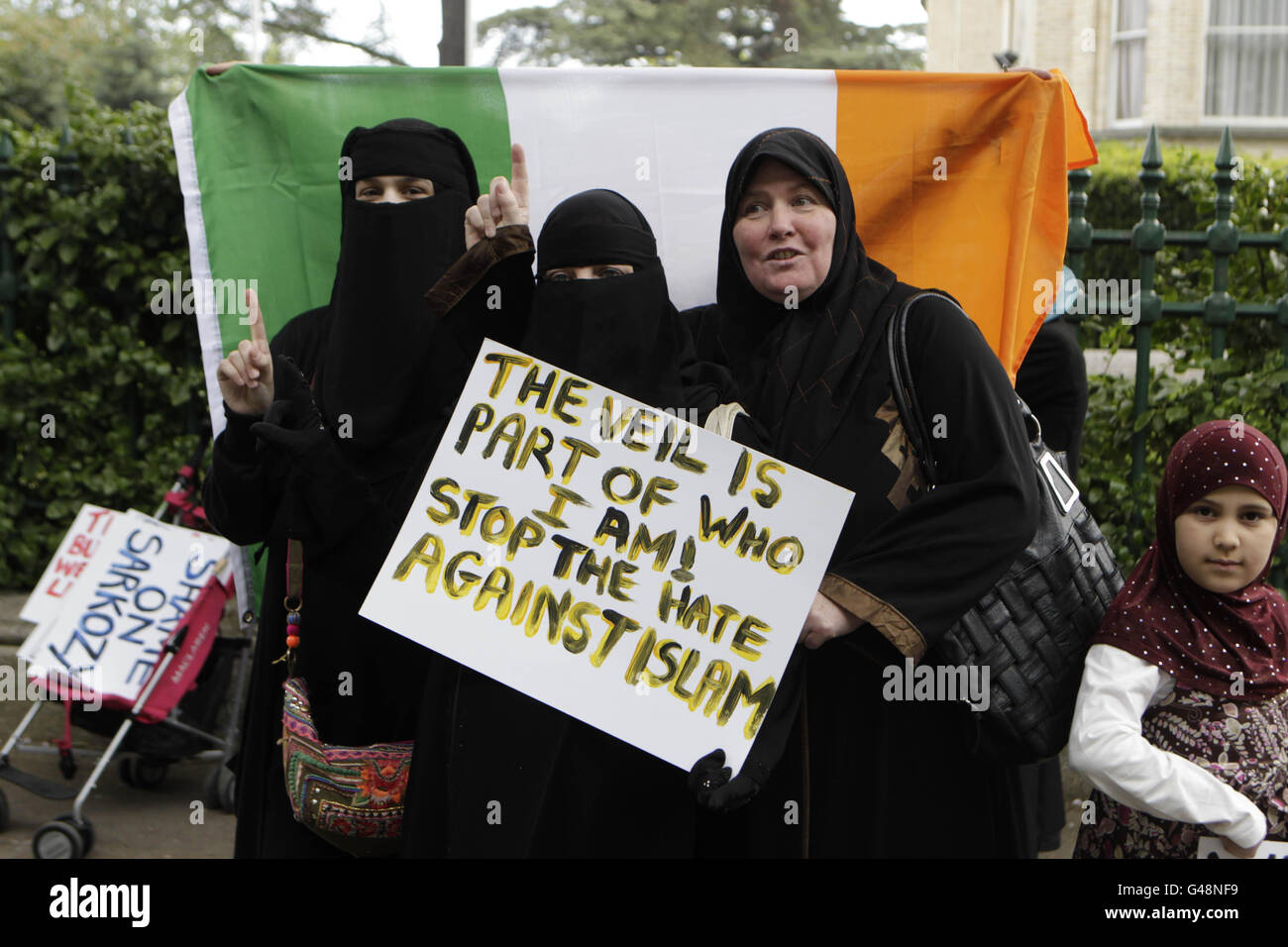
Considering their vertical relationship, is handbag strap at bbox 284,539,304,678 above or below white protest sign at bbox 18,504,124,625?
above

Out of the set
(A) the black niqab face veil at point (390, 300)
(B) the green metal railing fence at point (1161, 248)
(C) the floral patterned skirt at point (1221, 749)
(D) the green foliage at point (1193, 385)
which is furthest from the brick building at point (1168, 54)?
(C) the floral patterned skirt at point (1221, 749)

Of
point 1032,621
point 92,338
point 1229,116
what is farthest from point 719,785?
point 1229,116

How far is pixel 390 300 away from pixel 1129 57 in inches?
501

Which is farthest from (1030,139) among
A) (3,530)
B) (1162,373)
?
(3,530)

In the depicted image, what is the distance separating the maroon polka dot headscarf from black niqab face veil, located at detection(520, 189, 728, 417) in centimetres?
85

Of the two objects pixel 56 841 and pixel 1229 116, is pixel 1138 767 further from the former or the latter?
pixel 1229 116

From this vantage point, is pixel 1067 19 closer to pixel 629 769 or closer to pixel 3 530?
pixel 3 530

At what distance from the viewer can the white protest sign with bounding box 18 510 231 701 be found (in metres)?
4.17

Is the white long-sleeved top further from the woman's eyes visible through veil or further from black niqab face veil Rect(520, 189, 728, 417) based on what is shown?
the woman's eyes visible through veil

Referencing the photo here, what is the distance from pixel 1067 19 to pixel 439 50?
10.0 metres

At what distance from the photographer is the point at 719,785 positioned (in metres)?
2.19

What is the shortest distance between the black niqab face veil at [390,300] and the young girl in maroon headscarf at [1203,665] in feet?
4.50

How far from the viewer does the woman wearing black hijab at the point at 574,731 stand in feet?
7.74

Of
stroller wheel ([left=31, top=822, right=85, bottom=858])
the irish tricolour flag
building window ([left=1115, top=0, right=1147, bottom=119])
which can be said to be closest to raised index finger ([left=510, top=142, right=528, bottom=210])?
the irish tricolour flag
